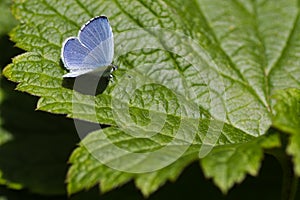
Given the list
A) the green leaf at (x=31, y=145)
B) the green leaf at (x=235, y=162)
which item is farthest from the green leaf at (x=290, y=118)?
the green leaf at (x=31, y=145)

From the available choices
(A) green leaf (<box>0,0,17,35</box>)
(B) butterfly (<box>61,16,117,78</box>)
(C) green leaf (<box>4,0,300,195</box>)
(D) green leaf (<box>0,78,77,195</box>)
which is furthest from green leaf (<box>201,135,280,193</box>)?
(A) green leaf (<box>0,0,17,35</box>)

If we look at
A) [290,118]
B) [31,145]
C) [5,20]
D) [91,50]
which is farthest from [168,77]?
[5,20]

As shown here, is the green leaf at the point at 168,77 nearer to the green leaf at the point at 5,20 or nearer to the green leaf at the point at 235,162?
the green leaf at the point at 235,162

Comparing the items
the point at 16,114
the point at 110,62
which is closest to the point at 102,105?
the point at 110,62

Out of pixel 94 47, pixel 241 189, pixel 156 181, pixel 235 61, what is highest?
pixel 94 47

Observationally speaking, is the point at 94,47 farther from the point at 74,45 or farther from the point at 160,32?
the point at 160,32
